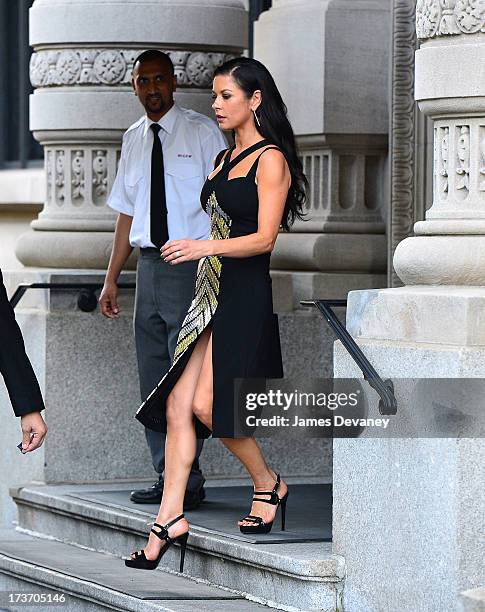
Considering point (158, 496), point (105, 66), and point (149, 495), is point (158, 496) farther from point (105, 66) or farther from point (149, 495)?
point (105, 66)

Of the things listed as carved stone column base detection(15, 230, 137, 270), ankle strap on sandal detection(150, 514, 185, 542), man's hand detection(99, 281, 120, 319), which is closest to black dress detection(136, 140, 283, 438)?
ankle strap on sandal detection(150, 514, 185, 542)

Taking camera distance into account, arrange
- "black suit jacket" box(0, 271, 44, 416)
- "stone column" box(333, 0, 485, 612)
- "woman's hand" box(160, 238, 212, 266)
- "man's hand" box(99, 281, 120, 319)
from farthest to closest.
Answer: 1. "man's hand" box(99, 281, 120, 319)
2. "woman's hand" box(160, 238, 212, 266)
3. "stone column" box(333, 0, 485, 612)
4. "black suit jacket" box(0, 271, 44, 416)

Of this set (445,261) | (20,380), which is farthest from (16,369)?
(445,261)

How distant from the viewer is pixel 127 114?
9750 mm

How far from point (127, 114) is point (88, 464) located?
192cm

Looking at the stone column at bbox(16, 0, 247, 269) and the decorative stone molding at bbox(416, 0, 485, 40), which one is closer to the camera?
the decorative stone molding at bbox(416, 0, 485, 40)

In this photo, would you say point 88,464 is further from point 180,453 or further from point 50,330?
point 180,453

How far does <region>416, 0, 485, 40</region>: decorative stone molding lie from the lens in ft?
20.5

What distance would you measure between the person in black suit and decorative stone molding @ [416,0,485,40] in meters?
1.96

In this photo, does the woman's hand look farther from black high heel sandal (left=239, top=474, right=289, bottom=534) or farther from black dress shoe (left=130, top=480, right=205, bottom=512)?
black dress shoe (left=130, top=480, right=205, bottom=512)

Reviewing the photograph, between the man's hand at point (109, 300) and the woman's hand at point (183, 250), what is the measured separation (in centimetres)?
217

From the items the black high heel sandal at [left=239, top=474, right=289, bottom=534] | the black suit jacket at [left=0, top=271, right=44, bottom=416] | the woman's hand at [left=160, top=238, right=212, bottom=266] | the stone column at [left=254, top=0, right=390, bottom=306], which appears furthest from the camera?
the stone column at [left=254, top=0, right=390, bottom=306]

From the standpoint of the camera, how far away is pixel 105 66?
31.9 ft

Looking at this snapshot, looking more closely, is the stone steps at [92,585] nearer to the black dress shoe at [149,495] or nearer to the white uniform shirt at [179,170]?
the black dress shoe at [149,495]
